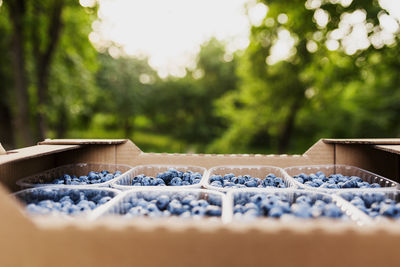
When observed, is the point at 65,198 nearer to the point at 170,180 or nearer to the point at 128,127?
the point at 170,180

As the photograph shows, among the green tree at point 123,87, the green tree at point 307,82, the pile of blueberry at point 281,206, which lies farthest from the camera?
the green tree at point 123,87

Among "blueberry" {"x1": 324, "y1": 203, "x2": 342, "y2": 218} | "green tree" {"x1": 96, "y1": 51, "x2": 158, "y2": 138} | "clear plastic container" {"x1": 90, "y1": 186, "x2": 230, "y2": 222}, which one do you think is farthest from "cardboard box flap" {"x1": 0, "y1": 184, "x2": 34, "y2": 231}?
"green tree" {"x1": 96, "y1": 51, "x2": 158, "y2": 138}

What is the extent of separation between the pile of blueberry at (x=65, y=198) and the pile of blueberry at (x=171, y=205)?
16 centimetres

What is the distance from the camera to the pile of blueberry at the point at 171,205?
132cm

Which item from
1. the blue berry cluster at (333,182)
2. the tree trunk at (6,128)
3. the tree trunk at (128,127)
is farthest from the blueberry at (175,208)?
the tree trunk at (128,127)

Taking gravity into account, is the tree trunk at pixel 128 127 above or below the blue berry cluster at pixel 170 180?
above

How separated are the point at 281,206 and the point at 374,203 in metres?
0.52

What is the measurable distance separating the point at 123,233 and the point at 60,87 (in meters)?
9.34

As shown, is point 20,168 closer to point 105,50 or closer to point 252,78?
point 252,78

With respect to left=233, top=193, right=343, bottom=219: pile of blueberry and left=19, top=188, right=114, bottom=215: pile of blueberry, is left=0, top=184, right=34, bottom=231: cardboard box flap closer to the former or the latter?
left=19, top=188, right=114, bottom=215: pile of blueberry

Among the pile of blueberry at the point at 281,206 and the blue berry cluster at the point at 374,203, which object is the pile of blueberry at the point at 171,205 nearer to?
the pile of blueberry at the point at 281,206

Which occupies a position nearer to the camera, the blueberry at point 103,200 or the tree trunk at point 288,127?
the blueberry at point 103,200

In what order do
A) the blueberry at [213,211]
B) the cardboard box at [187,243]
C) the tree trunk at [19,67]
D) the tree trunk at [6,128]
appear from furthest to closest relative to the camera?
the tree trunk at [6,128]
the tree trunk at [19,67]
the blueberry at [213,211]
the cardboard box at [187,243]

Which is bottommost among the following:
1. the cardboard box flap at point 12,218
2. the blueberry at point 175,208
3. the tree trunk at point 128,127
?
the blueberry at point 175,208
